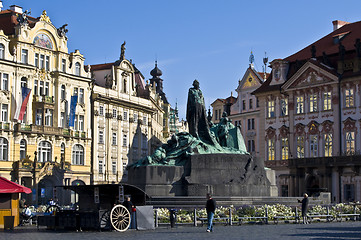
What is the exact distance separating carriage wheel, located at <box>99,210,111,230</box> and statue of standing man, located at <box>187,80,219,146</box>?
7836 mm

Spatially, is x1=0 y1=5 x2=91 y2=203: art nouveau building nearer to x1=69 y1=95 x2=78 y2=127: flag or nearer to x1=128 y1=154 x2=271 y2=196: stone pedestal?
x1=69 y1=95 x2=78 y2=127: flag

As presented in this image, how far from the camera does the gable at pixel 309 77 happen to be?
52344 millimetres

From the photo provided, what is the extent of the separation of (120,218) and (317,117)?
112ft

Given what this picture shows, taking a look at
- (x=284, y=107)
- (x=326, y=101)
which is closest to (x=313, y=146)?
(x=326, y=101)

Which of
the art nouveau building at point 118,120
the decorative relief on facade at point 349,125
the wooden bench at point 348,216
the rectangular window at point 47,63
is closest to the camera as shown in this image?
the wooden bench at point 348,216

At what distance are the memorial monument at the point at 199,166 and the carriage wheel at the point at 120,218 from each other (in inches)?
168

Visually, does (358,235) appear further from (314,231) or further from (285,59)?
(285,59)

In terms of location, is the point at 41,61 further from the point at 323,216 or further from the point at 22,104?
the point at 323,216

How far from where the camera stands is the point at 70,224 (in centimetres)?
2294

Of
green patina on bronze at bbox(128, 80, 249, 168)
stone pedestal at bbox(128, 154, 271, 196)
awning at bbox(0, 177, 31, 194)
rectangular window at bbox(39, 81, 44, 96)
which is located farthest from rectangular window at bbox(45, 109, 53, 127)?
awning at bbox(0, 177, 31, 194)

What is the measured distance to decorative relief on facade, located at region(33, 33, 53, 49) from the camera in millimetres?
59938

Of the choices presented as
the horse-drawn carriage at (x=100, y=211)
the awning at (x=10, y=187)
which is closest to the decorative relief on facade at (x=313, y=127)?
the horse-drawn carriage at (x=100, y=211)

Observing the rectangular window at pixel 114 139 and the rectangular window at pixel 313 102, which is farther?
the rectangular window at pixel 114 139

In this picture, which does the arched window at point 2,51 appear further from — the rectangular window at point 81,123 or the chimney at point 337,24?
the chimney at point 337,24
